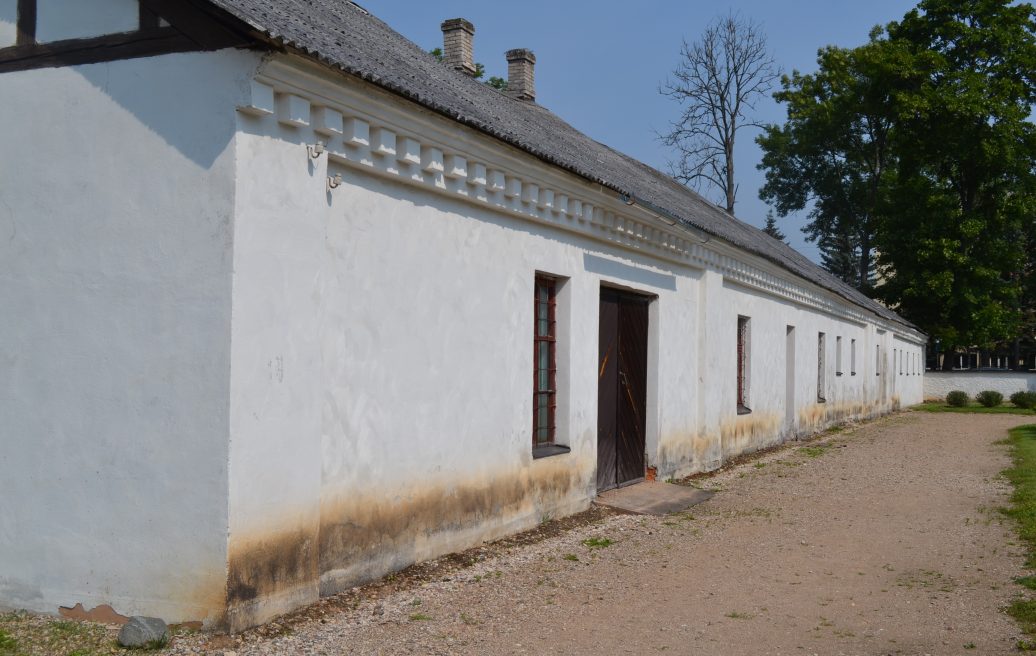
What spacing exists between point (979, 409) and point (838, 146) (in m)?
19.2

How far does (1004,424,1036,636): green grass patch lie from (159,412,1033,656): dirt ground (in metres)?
0.10

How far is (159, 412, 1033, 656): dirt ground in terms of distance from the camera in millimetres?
5387

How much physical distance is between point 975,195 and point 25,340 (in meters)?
39.5

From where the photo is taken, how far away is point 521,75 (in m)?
16.8

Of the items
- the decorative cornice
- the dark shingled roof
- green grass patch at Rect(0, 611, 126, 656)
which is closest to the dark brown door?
the decorative cornice

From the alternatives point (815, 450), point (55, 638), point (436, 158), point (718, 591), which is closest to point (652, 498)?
point (718, 591)

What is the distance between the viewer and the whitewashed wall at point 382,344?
5.45 m

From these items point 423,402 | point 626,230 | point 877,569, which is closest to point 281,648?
point 423,402

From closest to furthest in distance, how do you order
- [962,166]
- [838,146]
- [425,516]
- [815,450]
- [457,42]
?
[425,516]
[457,42]
[815,450]
[962,166]
[838,146]

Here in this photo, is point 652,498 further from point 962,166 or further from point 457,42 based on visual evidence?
point 962,166

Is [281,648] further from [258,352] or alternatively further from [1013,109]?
[1013,109]

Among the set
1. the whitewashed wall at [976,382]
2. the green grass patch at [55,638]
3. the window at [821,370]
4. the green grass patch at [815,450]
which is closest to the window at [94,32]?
the green grass patch at [55,638]

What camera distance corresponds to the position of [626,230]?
10555 millimetres

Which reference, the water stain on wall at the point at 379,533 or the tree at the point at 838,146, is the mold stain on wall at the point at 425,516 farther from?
the tree at the point at 838,146
